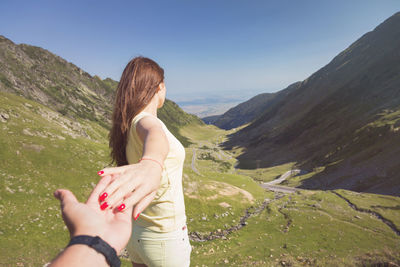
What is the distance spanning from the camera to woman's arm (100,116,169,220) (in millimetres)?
2057

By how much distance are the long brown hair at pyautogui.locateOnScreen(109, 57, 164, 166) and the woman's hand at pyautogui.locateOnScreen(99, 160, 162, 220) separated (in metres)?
1.71

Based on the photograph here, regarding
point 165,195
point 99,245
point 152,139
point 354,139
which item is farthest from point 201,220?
point 354,139

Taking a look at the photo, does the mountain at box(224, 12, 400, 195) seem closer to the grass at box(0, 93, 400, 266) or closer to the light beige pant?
the grass at box(0, 93, 400, 266)

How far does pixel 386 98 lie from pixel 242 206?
159797mm

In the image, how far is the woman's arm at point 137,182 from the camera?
2.06m

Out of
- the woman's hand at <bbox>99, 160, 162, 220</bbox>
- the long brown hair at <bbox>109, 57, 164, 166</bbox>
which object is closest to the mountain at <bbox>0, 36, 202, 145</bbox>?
the long brown hair at <bbox>109, 57, 164, 166</bbox>

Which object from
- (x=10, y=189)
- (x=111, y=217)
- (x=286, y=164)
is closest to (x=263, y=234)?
(x=10, y=189)

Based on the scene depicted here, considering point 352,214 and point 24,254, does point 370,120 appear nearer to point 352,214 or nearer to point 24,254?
point 352,214

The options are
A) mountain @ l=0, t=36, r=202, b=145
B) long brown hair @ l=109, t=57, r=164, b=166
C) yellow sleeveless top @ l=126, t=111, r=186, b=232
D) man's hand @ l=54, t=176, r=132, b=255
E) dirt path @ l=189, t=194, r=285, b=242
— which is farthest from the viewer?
mountain @ l=0, t=36, r=202, b=145

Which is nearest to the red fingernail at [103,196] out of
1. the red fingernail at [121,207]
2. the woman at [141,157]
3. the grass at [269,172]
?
the red fingernail at [121,207]

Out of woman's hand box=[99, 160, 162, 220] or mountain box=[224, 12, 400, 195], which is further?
mountain box=[224, 12, 400, 195]

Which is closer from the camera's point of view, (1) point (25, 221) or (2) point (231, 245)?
(1) point (25, 221)

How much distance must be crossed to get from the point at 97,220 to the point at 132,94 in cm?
249

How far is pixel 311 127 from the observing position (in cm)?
17850
